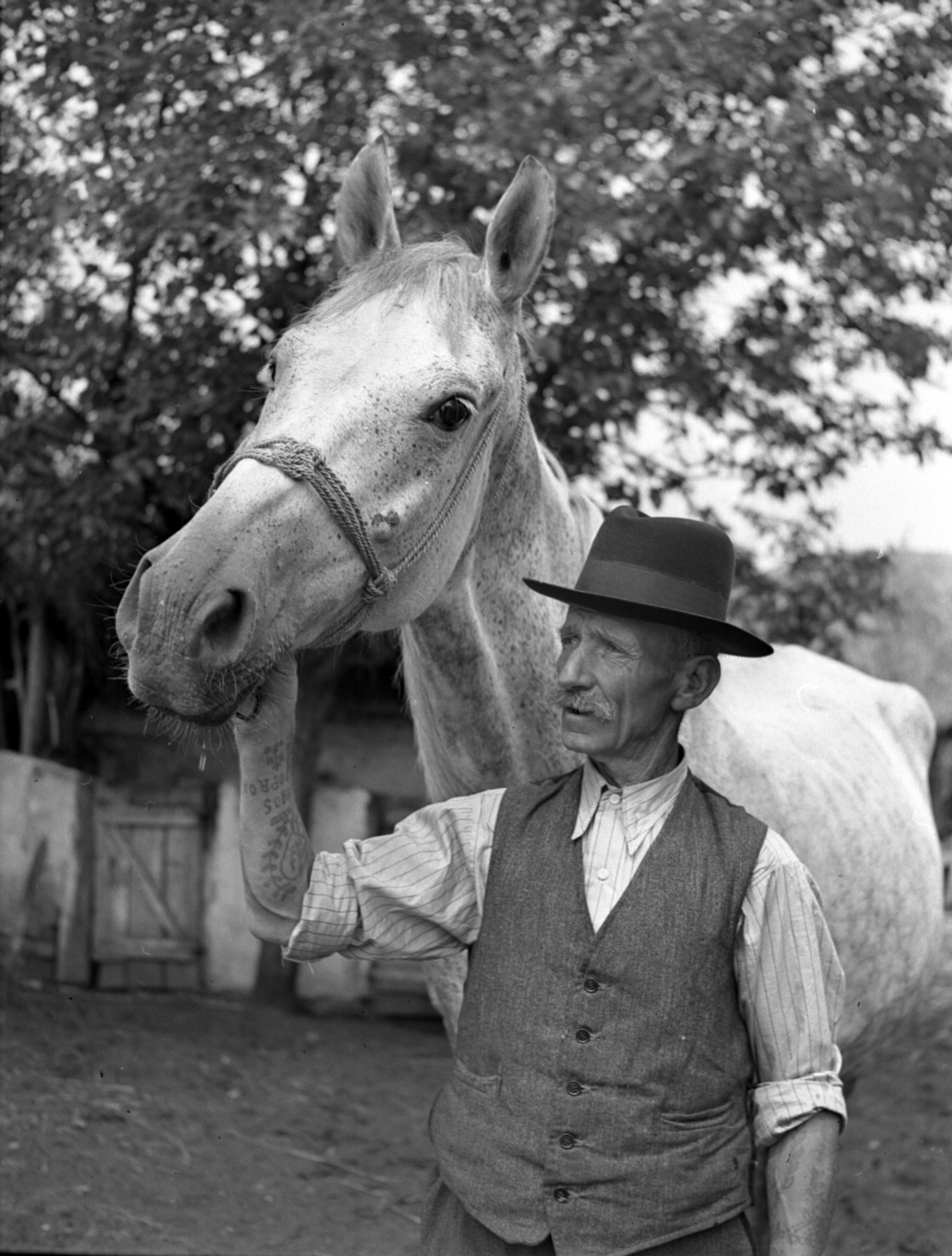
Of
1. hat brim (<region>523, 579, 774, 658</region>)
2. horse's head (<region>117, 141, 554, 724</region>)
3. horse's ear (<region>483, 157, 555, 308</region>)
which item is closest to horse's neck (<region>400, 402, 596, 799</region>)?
horse's head (<region>117, 141, 554, 724</region>)

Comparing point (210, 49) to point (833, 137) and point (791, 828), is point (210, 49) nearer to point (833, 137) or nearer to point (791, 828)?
point (833, 137)

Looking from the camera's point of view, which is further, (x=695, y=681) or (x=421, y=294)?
(x=421, y=294)

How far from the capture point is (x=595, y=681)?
1854 mm

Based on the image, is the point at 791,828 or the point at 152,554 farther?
the point at 791,828

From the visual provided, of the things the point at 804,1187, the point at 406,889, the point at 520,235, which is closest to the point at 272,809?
the point at 406,889

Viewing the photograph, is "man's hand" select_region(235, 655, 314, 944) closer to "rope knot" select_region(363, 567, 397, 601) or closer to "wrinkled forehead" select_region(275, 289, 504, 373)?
"rope knot" select_region(363, 567, 397, 601)

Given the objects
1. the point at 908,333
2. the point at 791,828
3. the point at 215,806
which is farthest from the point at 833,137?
the point at 215,806

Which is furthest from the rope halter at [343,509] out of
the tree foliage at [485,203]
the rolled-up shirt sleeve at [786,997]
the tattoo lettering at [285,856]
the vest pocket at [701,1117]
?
the tree foliage at [485,203]

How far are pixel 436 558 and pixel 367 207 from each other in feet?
2.31

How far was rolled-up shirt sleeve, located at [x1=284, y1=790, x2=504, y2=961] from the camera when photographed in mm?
1854

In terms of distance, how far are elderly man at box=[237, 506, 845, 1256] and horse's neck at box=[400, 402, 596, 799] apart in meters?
0.41

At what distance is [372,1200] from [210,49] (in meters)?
4.14

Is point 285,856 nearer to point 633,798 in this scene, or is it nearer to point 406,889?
point 406,889

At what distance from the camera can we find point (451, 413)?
202 cm
